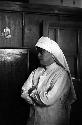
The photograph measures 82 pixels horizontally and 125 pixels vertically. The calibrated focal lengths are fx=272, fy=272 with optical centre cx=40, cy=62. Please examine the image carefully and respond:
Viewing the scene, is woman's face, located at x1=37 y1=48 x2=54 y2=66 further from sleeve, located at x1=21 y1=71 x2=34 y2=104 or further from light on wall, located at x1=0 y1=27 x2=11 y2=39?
light on wall, located at x1=0 y1=27 x2=11 y2=39

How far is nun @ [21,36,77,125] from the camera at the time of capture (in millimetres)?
3035

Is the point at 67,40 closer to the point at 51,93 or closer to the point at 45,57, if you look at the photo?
the point at 45,57

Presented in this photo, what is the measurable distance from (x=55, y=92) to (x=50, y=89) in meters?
0.10

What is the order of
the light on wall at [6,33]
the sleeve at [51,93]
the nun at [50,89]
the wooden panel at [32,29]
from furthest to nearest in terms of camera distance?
the wooden panel at [32,29] < the light on wall at [6,33] < the nun at [50,89] < the sleeve at [51,93]

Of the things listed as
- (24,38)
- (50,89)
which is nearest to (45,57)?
(50,89)

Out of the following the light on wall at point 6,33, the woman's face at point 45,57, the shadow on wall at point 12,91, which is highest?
the light on wall at point 6,33

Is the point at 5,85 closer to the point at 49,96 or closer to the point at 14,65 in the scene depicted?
the point at 14,65

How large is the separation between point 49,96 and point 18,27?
1.37 meters

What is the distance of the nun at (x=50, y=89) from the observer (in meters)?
3.04

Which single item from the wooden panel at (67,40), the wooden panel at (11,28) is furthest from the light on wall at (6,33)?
the wooden panel at (67,40)

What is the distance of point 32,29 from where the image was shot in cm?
396

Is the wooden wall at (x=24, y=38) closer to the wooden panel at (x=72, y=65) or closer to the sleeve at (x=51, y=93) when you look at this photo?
the wooden panel at (x=72, y=65)

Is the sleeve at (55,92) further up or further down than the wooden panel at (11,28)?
further down

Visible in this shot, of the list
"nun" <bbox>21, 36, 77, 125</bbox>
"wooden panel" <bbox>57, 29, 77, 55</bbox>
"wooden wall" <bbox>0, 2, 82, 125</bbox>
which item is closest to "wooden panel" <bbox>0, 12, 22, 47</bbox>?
"wooden wall" <bbox>0, 2, 82, 125</bbox>
